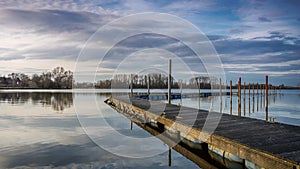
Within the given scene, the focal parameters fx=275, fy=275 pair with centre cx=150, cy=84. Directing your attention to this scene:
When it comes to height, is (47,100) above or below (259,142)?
below

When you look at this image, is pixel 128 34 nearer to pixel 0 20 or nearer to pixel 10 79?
pixel 0 20

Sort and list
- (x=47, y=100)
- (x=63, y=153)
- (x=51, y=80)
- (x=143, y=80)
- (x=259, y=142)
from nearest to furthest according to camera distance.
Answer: (x=259, y=142) < (x=63, y=153) < (x=47, y=100) < (x=143, y=80) < (x=51, y=80)

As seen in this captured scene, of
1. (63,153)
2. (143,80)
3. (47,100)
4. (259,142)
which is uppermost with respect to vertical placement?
(143,80)

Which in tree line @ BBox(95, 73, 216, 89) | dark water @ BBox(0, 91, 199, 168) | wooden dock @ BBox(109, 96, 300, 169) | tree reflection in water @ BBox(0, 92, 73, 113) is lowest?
dark water @ BBox(0, 91, 199, 168)

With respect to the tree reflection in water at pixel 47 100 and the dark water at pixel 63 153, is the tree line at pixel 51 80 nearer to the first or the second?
the tree reflection in water at pixel 47 100

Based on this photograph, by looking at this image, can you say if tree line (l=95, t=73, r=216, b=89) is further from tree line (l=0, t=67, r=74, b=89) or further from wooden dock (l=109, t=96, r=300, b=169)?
tree line (l=0, t=67, r=74, b=89)

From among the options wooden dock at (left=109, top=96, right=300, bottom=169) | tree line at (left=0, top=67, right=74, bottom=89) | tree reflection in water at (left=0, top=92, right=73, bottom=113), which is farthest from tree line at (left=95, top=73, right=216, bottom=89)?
tree line at (left=0, top=67, right=74, bottom=89)

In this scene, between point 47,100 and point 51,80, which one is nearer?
point 47,100

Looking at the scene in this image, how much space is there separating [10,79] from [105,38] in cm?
10490

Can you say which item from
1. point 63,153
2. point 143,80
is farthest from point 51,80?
point 63,153

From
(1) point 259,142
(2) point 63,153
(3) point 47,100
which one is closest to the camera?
(1) point 259,142

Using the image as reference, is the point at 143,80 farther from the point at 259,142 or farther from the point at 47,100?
the point at 259,142

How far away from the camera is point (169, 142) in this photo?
30.9ft

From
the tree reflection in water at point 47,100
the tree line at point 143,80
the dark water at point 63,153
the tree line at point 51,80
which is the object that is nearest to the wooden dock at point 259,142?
the dark water at point 63,153
